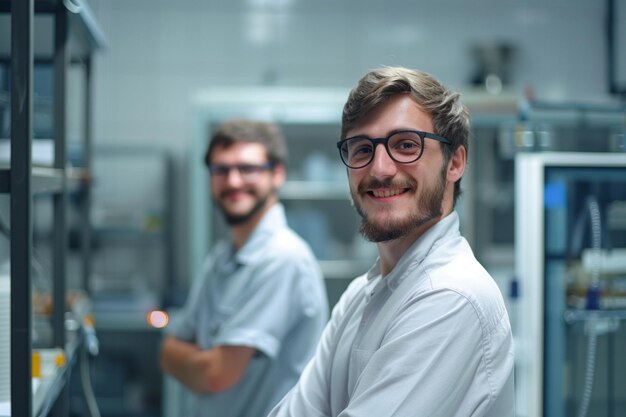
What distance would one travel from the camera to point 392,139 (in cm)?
116

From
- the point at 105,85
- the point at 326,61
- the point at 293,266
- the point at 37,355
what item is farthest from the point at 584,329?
the point at 105,85

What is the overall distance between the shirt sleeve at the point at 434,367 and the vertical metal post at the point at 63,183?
0.94 metres

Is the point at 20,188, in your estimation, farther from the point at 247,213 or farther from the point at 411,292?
the point at 247,213

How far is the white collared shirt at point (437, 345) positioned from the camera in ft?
3.30

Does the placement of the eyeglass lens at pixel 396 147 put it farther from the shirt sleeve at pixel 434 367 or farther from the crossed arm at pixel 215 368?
the crossed arm at pixel 215 368

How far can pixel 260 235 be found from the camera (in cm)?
191

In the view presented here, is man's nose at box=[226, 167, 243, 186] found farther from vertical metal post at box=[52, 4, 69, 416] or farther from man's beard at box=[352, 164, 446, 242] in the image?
man's beard at box=[352, 164, 446, 242]

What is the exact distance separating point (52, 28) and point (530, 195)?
4.94 ft

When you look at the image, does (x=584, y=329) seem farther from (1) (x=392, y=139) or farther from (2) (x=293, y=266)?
(1) (x=392, y=139)

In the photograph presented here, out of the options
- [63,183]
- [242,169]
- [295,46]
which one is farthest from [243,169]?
[295,46]

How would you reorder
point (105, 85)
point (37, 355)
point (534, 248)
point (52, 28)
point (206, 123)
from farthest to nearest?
point (105, 85) → point (206, 123) → point (534, 248) → point (52, 28) → point (37, 355)

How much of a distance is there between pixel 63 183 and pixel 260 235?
1.77 feet

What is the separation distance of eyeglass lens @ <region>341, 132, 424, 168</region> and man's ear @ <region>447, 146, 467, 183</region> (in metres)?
0.11

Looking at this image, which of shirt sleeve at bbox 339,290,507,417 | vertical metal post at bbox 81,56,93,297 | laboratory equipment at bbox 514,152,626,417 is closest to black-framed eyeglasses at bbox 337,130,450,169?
shirt sleeve at bbox 339,290,507,417
